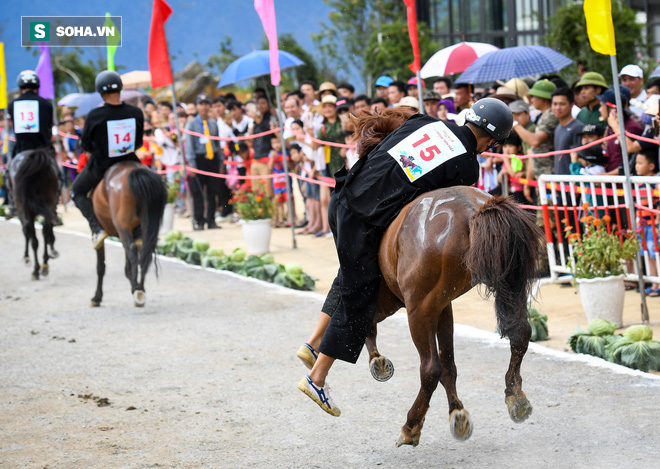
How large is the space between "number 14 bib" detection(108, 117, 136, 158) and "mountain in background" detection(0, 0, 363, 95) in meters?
67.2

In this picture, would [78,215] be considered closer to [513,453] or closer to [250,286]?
[250,286]

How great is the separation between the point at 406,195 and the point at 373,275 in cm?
48

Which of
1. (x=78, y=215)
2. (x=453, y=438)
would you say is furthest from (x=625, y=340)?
(x=78, y=215)

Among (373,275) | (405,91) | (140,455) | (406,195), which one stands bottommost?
(140,455)

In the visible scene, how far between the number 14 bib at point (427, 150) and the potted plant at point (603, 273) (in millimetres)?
3263

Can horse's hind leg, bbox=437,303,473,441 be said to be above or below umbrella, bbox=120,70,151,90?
below

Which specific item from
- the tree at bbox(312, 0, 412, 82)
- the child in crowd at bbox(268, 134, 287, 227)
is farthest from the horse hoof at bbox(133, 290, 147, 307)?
the tree at bbox(312, 0, 412, 82)

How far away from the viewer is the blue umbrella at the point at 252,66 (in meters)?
16.5

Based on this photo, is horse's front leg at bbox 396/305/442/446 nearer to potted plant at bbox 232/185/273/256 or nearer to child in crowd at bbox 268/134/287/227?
potted plant at bbox 232/185/273/256

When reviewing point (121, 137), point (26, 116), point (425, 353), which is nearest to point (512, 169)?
point (121, 137)

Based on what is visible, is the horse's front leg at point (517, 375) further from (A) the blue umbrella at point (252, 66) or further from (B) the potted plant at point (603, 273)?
(A) the blue umbrella at point (252, 66)

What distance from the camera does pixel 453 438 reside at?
5.27 m

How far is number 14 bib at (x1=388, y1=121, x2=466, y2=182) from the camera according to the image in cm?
501

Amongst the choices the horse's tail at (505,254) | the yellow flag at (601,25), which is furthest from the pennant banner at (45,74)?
the horse's tail at (505,254)
